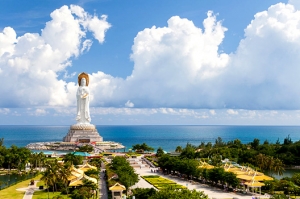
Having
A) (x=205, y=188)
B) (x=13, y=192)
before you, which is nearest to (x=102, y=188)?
(x=13, y=192)

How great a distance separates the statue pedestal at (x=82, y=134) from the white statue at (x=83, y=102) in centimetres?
211

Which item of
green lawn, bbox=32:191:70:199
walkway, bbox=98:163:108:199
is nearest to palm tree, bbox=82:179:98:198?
walkway, bbox=98:163:108:199

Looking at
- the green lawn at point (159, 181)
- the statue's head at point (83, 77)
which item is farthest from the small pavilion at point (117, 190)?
the statue's head at point (83, 77)

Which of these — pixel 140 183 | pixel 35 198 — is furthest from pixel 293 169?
pixel 35 198

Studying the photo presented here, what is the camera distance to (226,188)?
125 ft

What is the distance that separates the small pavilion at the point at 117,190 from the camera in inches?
1268

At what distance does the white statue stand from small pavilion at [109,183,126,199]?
59.7 metres

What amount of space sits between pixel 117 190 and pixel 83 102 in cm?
6122

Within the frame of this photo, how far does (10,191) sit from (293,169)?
144 feet

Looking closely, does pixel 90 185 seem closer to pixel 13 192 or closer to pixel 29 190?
pixel 29 190

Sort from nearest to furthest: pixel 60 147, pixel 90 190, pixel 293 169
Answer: pixel 90 190, pixel 293 169, pixel 60 147

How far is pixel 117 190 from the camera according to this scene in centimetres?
3222

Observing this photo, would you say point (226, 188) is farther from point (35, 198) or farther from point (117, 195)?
point (35, 198)

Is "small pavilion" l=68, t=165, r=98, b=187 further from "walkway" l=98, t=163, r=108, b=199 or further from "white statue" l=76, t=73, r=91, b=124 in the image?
"white statue" l=76, t=73, r=91, b=124
